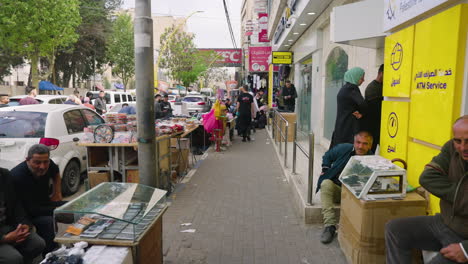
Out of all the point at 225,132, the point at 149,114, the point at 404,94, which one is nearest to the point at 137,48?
the point at 149,114

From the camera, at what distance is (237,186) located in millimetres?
6836

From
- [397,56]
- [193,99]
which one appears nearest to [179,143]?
[397,56]

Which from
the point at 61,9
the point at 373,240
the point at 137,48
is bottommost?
the point at 373,240

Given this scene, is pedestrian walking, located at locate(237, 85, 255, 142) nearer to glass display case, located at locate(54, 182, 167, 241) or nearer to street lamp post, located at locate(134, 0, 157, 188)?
street lamp post, located at locate(134, 0, 157, 188)

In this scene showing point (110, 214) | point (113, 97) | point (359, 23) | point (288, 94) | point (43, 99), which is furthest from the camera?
point (113, 97)

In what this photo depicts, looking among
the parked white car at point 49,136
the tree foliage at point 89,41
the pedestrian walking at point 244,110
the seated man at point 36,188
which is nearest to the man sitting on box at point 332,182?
the seated man at point 36,188

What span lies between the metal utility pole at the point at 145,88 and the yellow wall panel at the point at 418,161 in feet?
8.95

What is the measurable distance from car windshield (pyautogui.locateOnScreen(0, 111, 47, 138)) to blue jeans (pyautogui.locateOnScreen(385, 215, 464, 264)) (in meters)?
5.48

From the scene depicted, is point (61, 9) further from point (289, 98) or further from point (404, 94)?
point (404, 94)

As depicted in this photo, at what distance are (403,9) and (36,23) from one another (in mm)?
20458

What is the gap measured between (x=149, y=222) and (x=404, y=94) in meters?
2.74

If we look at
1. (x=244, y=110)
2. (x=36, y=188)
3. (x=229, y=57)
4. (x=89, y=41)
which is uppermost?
(x=229, y=57)

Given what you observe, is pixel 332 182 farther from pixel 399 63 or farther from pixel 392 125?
pixel 399 63

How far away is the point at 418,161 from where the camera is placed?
332 cm
